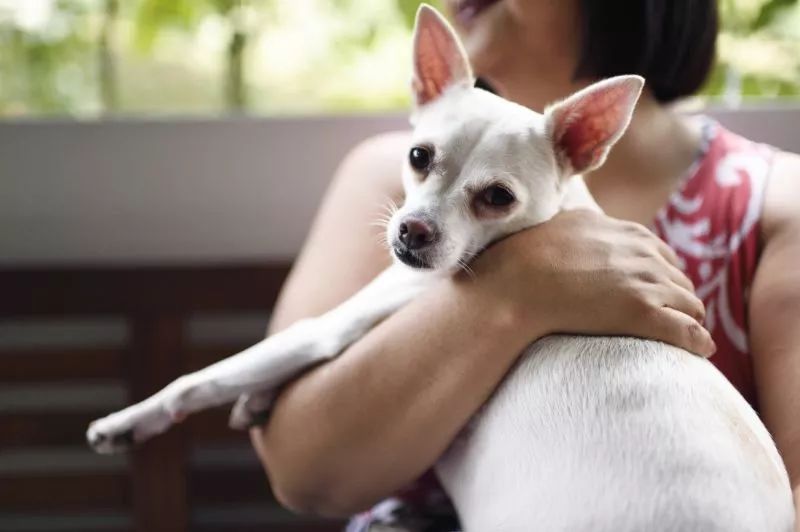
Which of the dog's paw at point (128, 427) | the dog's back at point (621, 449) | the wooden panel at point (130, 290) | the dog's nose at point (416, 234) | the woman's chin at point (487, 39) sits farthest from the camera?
the wooden panel at point (130, 290)

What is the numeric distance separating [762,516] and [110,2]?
1.34 metres

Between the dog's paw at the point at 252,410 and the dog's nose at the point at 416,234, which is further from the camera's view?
the dog's paw at the point at 252,410

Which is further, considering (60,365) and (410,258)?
(60,365)

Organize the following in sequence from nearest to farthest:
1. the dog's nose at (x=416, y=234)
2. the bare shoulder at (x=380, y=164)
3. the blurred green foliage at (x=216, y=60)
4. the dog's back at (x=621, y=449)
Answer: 1. the dog's back at (x=621, y=449)
2. the dog's nose at (x=416, y=234)
3. the bare shoulder at (x=380, y=164)
4. the blurred green foliage at (x=216, y=60)

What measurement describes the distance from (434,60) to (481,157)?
14 centimetres

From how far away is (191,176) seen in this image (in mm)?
1526

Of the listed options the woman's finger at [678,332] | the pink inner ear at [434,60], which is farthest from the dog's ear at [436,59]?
the woman's finger at [678,332]

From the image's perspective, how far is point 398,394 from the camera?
0.91 metres

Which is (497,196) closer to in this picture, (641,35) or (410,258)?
(410,258)

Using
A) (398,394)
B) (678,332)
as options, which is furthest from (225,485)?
(678,332)

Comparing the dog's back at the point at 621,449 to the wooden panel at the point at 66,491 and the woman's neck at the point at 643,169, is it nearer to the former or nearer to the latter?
the woman's neck at the point at 643,169

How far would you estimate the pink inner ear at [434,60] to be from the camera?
0.89 metres

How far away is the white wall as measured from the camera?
1503 millimetres

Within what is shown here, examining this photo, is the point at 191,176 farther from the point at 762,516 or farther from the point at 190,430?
the point at 762,516
